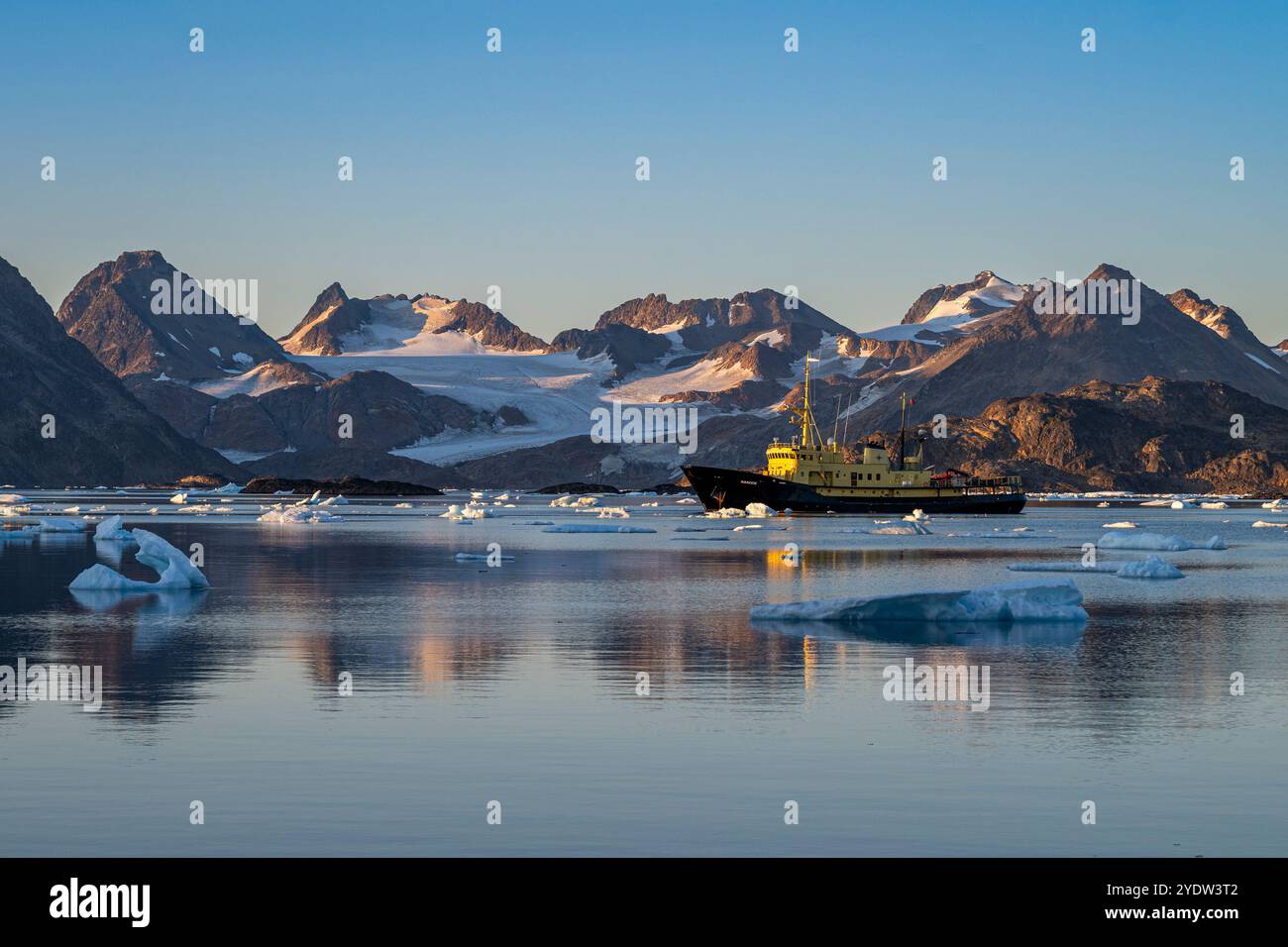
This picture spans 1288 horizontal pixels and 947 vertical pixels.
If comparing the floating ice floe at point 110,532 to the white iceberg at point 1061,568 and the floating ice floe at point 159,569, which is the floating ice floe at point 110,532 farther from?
the white iceberg at point 1061,568

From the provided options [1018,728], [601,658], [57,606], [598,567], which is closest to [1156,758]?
[1018,728]

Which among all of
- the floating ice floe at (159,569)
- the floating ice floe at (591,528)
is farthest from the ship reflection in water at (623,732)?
the floating ice floe at (591,528)

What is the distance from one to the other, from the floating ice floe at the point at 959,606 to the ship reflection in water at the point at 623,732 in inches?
19.5

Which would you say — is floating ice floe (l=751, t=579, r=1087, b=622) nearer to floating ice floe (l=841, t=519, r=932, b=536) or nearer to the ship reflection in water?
the ship reflection in water

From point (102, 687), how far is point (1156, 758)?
60.7 feet

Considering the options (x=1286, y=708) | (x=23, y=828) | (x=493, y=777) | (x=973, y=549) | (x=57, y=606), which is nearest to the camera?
(x=23, y=828)

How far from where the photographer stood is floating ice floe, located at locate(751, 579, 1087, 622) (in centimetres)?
3956

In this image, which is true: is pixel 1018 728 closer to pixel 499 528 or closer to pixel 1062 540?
pixel 1062 540

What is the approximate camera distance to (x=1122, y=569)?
6209 cm

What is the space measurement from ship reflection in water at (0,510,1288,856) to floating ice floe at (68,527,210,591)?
41.4 inches

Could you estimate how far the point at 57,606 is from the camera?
151ft

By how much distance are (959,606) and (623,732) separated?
17.9 meters

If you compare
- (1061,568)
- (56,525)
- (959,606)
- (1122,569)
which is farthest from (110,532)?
(959,606)

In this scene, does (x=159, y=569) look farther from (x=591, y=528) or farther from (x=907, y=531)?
(x=907, y=531)
